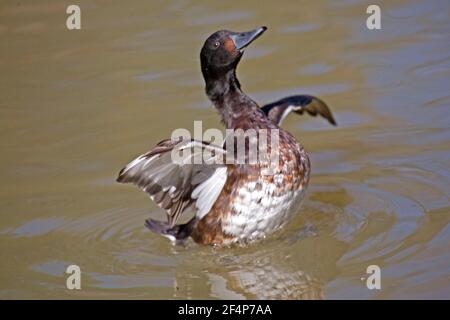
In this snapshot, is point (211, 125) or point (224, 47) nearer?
point (224, 47)

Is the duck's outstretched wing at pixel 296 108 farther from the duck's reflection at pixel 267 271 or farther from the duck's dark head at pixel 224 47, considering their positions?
the duck's reflection at pixel 267 271

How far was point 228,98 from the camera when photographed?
623 cm

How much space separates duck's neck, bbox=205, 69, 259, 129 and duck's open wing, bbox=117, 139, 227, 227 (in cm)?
41

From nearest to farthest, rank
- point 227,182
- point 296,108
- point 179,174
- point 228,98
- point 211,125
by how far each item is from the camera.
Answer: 1. point 179,174
2. point 227,182
3. point 228,98
4. point 296,108
5. point 211,125

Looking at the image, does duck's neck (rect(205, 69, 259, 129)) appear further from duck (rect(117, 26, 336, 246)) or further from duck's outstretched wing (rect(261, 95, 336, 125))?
duck's outstretched wing (rect(261, 95, 336, 125))

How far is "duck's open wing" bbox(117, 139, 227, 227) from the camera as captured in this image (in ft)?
18.0

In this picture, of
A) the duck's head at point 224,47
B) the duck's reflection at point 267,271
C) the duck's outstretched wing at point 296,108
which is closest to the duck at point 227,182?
the duck's head at point 224,47

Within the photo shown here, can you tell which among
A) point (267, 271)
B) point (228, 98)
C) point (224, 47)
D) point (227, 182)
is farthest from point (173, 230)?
point (224, 47)

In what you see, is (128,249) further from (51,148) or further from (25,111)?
(25,111)

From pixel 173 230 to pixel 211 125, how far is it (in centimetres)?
157

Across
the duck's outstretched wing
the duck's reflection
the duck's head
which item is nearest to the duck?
the duck's head

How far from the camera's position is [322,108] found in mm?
7035

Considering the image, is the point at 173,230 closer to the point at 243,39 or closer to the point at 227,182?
the point at 227,182

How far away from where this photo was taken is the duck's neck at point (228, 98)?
20.3 feet
